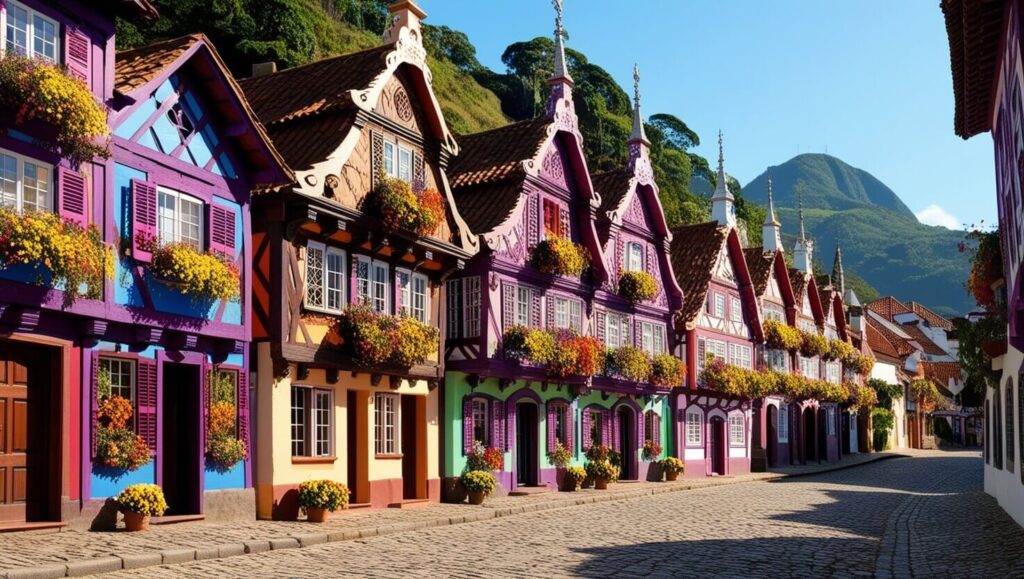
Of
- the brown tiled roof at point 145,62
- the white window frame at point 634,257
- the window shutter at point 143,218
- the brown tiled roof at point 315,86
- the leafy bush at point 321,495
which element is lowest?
the leafy bush at point 321,495

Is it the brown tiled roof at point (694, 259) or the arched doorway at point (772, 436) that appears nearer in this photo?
the brown tiled roof at point (694, 259)

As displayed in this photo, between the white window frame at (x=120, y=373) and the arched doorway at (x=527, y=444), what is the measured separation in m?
15.2

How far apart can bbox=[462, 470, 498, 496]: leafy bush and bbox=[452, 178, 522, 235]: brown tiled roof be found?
6486 mm

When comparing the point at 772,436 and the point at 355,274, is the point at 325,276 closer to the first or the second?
the point at 355,274

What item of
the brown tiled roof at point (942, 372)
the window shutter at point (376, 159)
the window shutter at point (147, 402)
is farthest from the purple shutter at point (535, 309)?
the brown tiled roof at point (942, 372)

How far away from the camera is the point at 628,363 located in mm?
36156

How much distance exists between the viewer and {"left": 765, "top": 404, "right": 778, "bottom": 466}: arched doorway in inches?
2079

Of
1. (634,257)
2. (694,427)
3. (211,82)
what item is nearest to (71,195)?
(211,82)

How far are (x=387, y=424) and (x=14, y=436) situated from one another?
10.7m

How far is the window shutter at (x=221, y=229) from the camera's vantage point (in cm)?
2066

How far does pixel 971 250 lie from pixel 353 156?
12657 millimetres

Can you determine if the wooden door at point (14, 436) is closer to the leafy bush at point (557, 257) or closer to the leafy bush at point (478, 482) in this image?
the leafy bush at point (478, 482)

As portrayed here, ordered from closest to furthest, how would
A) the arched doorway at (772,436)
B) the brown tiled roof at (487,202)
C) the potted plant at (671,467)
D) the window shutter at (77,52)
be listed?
the window shutter at (77,52), the brown tiled roof at (487,202), the potted plant at (671,467), the arched doorway at (772,436)

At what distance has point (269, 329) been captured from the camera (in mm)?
22188
